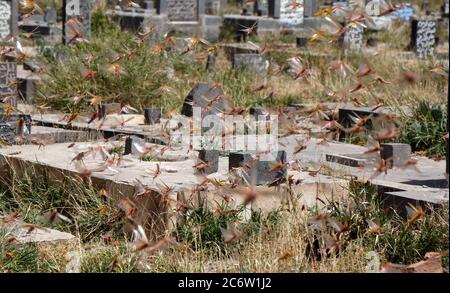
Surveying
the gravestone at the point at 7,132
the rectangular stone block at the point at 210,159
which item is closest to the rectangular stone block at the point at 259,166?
the rectangular stone block at the point at 210,159

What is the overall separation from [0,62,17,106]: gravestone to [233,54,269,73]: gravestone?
550 centimetres

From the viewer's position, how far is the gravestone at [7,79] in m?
10.9

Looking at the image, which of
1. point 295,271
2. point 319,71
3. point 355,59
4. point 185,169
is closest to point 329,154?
point 185,169

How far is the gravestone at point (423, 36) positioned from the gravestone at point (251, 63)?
674 cm

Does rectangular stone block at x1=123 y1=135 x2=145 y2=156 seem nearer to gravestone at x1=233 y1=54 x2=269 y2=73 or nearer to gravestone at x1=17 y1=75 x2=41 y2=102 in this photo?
gravestone at x1=17 y1=75 x2=41 y2=102

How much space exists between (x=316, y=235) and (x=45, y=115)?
5.94m

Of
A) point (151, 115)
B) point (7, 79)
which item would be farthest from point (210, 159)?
point (151, 115)

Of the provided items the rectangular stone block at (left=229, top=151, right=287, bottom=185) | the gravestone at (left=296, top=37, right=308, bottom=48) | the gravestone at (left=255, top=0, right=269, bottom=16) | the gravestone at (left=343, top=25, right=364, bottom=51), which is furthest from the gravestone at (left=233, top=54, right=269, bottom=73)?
the gravestone at (left=255, top=0, right=269, bottom=16)

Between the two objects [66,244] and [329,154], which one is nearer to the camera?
[66,244]

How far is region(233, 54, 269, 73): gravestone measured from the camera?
1666 cm

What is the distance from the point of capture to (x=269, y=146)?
10102mm

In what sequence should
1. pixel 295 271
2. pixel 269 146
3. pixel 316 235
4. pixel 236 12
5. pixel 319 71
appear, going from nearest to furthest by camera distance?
pixel 295 271 < pixel 316 235 < pixel 269 146 < pixel 319 71 < pixel 236 12

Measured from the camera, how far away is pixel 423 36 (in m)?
23.7
